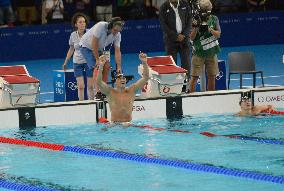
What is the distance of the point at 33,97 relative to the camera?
1388 cm

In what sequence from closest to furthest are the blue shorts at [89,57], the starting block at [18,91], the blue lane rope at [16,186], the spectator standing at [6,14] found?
the blue lane rope at [16,186] → the starting block at [18,91] → the blue shorts at [89,57] → the spectator standing at [6,14]

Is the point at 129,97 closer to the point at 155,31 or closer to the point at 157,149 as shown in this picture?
the point at 157,149

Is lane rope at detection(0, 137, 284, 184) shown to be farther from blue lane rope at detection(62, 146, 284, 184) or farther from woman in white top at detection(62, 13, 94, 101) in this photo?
woman in white top at detection(62, 13, 94, 101)

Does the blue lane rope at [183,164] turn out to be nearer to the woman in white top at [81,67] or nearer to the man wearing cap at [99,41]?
the man wearing cap at [99,41]

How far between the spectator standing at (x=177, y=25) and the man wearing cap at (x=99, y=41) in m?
1.02

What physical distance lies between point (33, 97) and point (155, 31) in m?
9.38

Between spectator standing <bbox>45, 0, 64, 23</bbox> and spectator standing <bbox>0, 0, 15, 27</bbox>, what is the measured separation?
84cm

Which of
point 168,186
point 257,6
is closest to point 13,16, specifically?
point 257,6

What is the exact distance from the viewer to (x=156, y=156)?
38.7ft

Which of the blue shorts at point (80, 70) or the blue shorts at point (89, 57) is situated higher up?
the blue shorts at point (89, 57)

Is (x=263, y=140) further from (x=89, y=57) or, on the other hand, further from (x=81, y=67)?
(x=81, y=67)

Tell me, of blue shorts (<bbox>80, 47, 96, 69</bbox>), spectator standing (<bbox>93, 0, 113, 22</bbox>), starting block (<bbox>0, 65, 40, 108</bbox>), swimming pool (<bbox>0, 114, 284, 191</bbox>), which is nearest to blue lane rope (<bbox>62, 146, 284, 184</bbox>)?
swimming pool (<bbox>0, 114, 284, 191</bbox>)

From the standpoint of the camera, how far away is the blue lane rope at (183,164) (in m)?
10.3

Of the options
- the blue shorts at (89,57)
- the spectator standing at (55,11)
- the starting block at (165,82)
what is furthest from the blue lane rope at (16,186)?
the spectator standing at (55,11)
